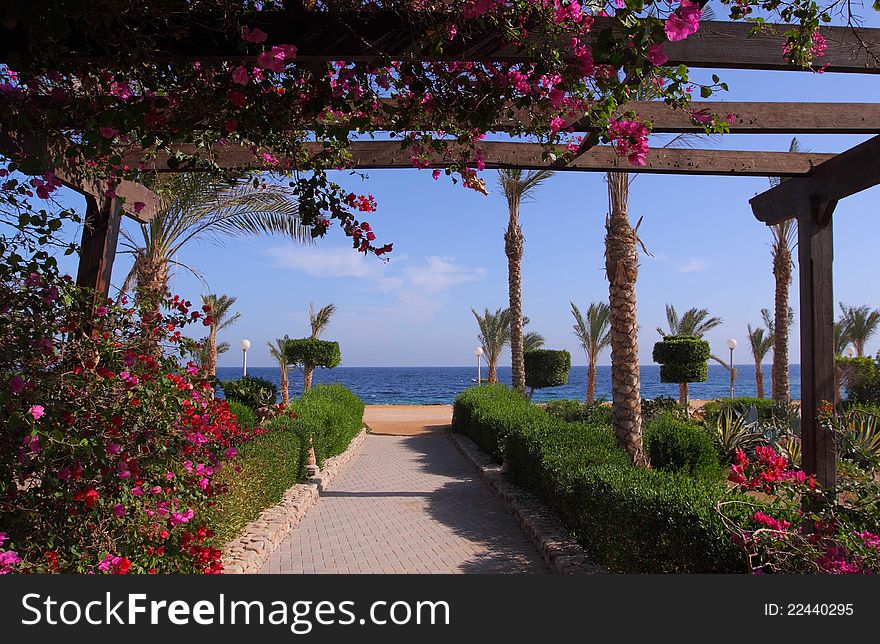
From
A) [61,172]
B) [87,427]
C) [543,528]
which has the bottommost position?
[543,528]

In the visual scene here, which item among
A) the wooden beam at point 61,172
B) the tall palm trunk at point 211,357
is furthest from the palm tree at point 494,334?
the wooden beam at point 61,172

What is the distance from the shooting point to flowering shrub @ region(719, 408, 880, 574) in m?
2.72

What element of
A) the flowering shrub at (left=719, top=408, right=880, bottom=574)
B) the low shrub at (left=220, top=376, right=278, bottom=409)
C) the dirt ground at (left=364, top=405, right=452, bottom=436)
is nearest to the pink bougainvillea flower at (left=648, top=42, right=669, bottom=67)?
the flowering shrub at (left=719, top=408, right=880, bottom=574)

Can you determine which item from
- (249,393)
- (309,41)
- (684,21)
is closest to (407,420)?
(249,393)

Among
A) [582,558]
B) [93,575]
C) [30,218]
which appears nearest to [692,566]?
[582,558]

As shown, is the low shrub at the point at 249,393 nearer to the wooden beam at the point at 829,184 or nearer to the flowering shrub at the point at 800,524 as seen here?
the wooden beam at the point at 829,184

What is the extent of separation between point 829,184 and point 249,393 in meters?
10.7

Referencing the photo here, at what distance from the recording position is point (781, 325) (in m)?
14.7

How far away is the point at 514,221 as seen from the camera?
16.5 meters

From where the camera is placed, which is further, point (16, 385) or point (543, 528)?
point (543, 528)

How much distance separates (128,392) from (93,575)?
2.56 ft

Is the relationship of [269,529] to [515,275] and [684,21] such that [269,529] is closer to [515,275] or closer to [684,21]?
[684,21]

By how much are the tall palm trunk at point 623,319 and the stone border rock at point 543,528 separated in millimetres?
1385

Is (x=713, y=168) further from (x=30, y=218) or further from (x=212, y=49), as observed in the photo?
(x=30, y=218)
